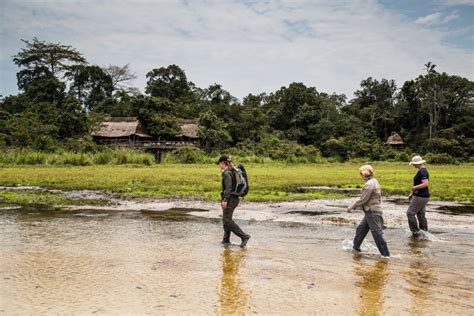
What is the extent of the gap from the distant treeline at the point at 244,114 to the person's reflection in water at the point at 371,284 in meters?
45.2

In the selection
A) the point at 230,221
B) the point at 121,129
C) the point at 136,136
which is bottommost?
the point at 230,221

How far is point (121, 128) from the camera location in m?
60.2

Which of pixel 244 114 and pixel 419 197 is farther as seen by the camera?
pixel 244 114

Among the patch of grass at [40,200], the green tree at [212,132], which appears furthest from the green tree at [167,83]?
the patch of grass at [40,200]

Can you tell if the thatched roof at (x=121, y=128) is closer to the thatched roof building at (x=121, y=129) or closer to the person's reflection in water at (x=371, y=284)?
the thatched roof building at (x=121, y=129)

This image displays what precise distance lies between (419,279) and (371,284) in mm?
961

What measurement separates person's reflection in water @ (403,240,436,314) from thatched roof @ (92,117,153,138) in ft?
175

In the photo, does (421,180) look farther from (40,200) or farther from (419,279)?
(40,200)

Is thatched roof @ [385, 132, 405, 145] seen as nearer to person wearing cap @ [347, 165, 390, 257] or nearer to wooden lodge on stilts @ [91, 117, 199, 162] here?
wooden lodge on stilts @ [91, 117, 199, 162]

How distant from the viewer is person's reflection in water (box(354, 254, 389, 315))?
18.9ft

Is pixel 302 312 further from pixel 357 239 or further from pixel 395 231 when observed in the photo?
pixel 395 231

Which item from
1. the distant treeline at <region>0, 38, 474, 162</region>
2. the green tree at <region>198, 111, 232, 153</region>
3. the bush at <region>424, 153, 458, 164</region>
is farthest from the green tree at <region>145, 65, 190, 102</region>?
the bush at <region>424, 153, 458, 164</region>

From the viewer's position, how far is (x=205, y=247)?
9547 mm

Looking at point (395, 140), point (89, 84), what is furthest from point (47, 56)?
point (395, 140)
